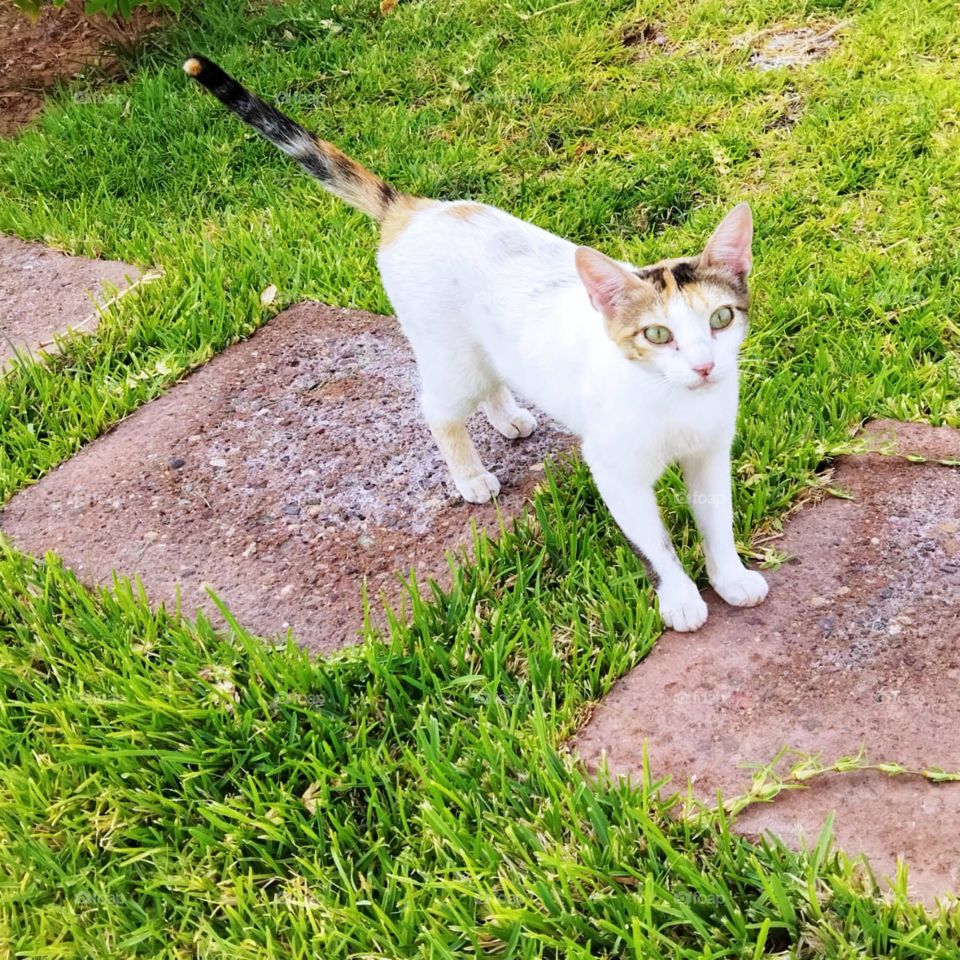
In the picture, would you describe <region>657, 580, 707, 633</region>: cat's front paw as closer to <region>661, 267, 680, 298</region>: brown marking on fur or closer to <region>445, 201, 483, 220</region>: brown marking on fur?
<region>661, 267, 680, 298</region>: brown marking on fur

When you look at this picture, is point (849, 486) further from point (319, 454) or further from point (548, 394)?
point (319, 454)

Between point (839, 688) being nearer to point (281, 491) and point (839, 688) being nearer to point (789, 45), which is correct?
point (281, 491)

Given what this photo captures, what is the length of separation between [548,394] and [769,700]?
843mm

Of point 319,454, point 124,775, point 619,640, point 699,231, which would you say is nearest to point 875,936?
point 619,640

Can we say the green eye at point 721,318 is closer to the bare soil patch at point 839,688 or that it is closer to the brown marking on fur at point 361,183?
the bare soil patch at point 839,688

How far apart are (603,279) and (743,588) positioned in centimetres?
76

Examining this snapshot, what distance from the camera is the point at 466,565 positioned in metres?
2.42

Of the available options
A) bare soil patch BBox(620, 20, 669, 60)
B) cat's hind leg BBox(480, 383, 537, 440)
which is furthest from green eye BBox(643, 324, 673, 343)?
bare soil patch BBox(620, 20, 669, 60)

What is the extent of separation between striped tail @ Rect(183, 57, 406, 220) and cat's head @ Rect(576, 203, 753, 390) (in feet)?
2.91

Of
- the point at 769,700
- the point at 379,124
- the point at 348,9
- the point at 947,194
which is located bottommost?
the point at 769,700

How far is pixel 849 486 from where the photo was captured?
250 centimetres

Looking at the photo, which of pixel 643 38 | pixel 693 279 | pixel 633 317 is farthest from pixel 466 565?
pixel 643 38

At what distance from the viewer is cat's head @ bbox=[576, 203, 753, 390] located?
194 cm

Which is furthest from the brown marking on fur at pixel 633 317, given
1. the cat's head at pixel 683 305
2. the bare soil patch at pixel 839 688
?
the bare soil patch at pixel 839 688
